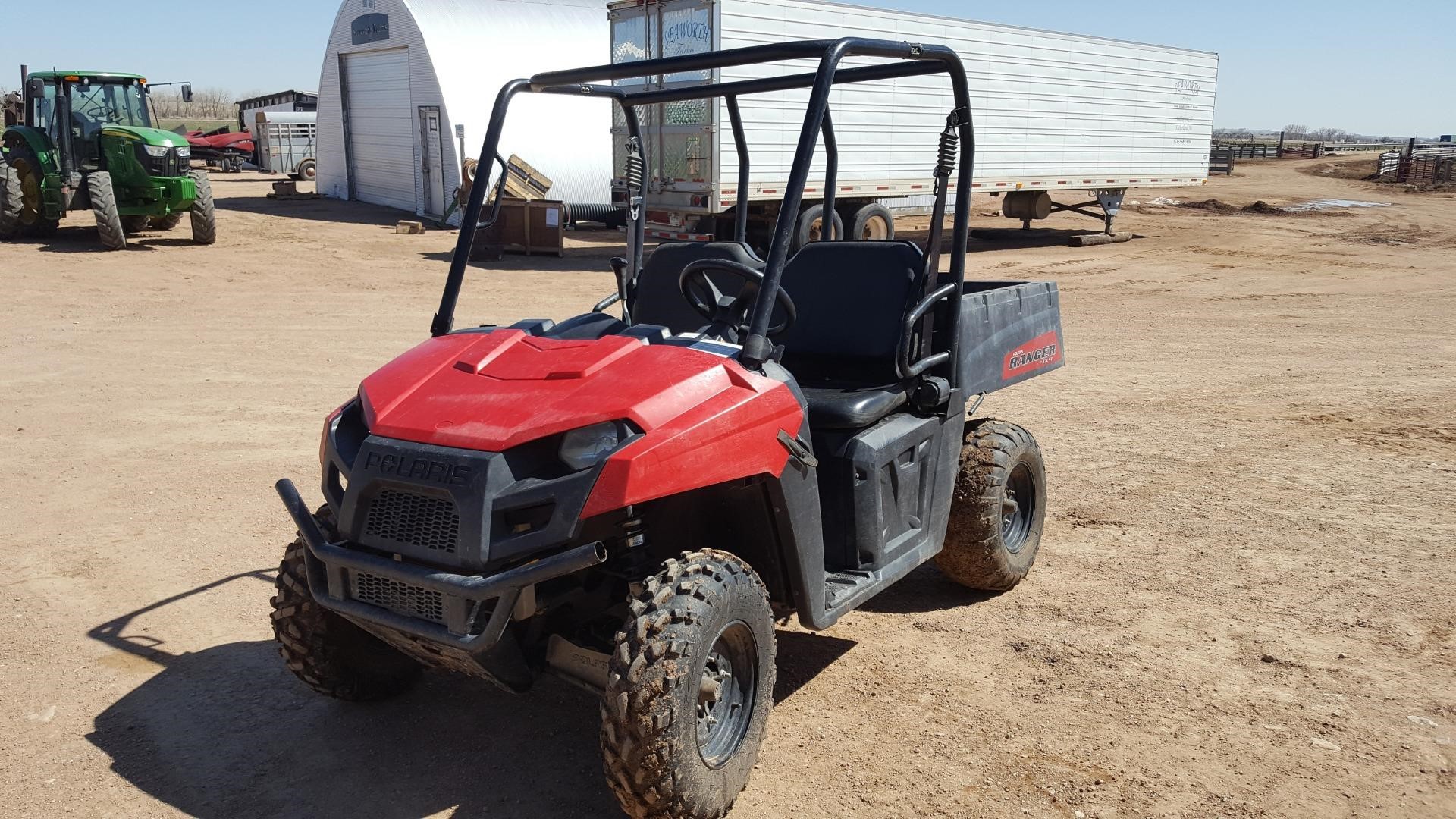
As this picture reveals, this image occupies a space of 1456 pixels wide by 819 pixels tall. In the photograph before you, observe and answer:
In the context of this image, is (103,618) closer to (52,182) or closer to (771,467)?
(771,467)

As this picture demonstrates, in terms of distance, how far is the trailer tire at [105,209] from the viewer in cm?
1656

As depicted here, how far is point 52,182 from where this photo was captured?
→ 17156 mm

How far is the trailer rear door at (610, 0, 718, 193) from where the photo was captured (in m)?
14.2

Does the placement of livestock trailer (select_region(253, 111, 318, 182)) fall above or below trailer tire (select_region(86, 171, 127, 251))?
above

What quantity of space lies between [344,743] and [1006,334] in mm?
2989

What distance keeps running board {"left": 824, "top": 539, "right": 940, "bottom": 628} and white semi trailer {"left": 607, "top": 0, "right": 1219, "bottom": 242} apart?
850 cm

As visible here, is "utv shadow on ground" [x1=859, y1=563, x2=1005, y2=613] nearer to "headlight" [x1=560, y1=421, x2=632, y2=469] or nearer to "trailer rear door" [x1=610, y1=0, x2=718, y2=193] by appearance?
"headlight" [x1=560, y1=421, x2=632, y2=469]

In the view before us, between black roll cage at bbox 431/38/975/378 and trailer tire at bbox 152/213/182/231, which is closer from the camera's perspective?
black roll cage at bbox 431/38/975/378

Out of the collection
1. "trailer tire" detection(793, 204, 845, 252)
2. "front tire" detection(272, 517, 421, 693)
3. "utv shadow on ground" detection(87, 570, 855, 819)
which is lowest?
"utv shadow on ground" detection(87, 570, 855, 819)

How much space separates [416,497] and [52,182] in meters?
17.1

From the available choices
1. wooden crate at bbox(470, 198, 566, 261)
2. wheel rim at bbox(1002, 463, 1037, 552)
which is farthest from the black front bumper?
wooden crate at bbox(470, 198, 566, 261)

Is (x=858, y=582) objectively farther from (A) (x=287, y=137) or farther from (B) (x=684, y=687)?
(A) (x=287, y=137)

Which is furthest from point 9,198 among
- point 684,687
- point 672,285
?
point 684,687

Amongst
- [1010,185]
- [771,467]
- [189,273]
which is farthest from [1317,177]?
[771,467]
